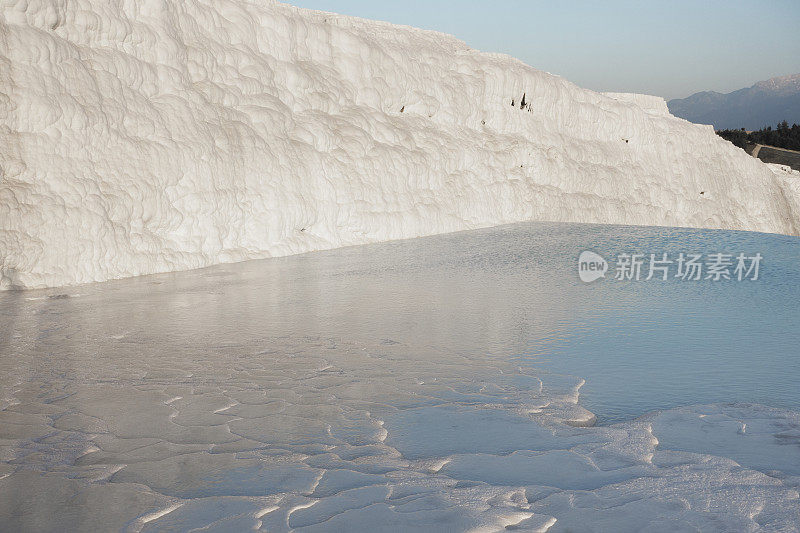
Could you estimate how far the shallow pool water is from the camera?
8.73 feet

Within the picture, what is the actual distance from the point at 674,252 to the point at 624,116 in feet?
33.1

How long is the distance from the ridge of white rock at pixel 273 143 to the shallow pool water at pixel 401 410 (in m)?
1.99

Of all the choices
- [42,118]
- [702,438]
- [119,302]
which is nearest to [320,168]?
[42,118]

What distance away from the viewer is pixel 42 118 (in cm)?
838

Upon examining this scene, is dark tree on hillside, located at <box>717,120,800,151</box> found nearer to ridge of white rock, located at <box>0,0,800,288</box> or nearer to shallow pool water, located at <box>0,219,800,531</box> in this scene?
ridge of white rock, located at <box>0,0,800,288</box>

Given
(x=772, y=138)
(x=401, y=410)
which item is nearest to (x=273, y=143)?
(x=401, y=410)

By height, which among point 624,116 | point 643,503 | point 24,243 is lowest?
point 643,503

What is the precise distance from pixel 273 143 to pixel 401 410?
28.6 ft

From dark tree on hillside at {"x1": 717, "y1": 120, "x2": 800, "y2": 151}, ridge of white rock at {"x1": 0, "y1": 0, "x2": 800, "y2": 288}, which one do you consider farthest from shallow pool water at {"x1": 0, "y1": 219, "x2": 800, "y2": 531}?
dark tree on hillside at {"x1": 717, "y1": 120, "x2": 800, "y2": 151}

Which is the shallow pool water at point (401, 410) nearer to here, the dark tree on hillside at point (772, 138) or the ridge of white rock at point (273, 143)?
the ridge of white rock at point (273, 143)

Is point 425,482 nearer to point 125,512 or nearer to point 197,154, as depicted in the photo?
point 125,512

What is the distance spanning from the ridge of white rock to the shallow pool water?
1.99 metres

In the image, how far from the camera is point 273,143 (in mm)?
11656

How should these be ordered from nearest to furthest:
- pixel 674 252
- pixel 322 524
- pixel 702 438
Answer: pixel 322 524 → pixel 702 438 → pixel 674 252
